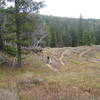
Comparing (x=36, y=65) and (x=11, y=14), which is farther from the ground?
(x=11, y=14)

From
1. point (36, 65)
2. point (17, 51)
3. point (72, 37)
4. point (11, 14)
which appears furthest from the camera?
point (72, 37)

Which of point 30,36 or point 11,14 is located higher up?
point 11,14

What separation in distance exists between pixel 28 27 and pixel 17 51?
107 inches

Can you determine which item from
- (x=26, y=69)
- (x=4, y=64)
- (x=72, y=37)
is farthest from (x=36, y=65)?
(x=72, y=37)

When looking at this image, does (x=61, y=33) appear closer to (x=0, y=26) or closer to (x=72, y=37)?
(x=72, y=37)

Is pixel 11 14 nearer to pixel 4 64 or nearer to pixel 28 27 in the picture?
pixel 28 27

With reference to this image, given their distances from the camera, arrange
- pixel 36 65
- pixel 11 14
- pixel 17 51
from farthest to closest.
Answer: pixel 36 65 < pixel 17 51 < pixel 11 14

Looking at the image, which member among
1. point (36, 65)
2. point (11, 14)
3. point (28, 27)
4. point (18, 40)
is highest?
point (11, 14)

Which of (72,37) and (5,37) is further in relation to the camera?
(72,37)

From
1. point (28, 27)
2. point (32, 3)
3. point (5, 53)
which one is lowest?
point (5, 53)

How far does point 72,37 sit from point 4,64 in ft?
135

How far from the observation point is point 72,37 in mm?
56438

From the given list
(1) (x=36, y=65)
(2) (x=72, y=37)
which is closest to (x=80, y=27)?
(2) (x=72, y=37)

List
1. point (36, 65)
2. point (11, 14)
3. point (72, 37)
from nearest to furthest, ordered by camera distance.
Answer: point (11, 14) → point (36, 65) → point (72, 37)
